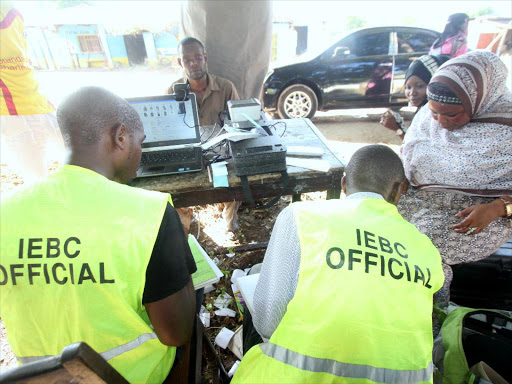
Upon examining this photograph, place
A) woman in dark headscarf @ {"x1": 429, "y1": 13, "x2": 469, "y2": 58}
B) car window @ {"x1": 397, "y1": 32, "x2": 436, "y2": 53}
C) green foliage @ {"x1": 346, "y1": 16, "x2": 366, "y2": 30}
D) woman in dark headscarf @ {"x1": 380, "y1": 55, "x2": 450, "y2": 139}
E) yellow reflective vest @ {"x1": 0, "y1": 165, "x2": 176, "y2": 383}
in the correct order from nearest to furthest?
yellow reflective vest @ {"x1": 0, "y1": 165, "x2": 176, "y2": 383} → woman in dark headscarf @ {"x1": 380, "y1": 55, "x2": 450, "y2": 139} → woman in dark headscarf @ {"x1": 429, "y1": 13, "x2": 469, "y2": 58} → car window @ {"x1": 397, "y1": 32, "x2": 436, "y2": 53} → green foliage @ {"x1": 346, "y1": 16, "x2": 366, "y2": 30}

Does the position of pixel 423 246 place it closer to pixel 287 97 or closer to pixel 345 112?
pixel 287 97

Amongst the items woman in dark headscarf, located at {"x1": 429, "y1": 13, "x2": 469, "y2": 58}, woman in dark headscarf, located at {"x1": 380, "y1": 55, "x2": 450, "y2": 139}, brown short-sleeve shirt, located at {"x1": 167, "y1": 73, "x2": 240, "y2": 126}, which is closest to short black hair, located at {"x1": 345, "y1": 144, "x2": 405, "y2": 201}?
woman in dark headscarf, located at {"x1": 380, "y1": 55, "x2": 450, "y2": 139}

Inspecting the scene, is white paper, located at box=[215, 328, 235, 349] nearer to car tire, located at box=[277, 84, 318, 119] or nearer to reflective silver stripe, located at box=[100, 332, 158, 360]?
reflective silver stripe, located at box=[100, 332, 158, 360]

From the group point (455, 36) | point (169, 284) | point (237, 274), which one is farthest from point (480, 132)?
point (455, 36)

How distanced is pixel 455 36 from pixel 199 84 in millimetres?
3045

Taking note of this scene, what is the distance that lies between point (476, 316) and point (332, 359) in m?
1.19

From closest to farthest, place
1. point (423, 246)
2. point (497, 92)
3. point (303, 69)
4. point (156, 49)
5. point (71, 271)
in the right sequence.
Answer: point (71, 271) → point (423, 246) → point (497, 92) → point (303, 69) → point (156, 49)

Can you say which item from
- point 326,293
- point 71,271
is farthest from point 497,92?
point 71,271

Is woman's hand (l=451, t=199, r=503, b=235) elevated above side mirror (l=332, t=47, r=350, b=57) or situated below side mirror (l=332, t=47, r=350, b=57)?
below

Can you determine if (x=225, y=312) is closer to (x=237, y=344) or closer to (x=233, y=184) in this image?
(x=237, y=344)

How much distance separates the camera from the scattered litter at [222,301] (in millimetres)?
2098

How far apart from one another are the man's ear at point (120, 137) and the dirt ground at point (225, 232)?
0.40 meters

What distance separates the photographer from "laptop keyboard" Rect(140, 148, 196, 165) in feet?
6.48

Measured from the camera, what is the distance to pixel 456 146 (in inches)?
69.9
